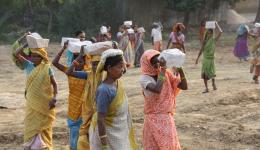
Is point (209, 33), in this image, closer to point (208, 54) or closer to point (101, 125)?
point (208, 54)

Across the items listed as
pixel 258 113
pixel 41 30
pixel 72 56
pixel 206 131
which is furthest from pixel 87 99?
pixel 41 30

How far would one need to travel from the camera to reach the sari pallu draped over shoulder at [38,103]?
6211 millimetres

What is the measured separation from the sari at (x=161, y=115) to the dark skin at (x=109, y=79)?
2.27ft

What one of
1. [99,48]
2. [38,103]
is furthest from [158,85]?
[38,103]

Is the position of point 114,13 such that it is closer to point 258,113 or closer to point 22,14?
point 22,14

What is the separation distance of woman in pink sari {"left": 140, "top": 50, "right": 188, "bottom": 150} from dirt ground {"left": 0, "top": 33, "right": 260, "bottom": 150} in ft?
7.64

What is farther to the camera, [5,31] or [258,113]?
[5,31]

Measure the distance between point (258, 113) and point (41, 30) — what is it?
21282 millimetres

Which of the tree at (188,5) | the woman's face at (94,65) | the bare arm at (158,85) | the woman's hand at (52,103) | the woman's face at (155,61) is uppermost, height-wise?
the woman's face at (155,61)

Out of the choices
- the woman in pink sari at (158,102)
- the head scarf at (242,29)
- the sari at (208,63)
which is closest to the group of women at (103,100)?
the woman in pink sari at (158,102)

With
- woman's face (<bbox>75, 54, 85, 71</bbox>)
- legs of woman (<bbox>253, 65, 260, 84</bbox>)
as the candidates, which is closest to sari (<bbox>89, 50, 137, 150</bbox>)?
woman's face (<bbox>75, 54, 85, 71</bbox>)

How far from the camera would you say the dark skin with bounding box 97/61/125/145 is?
4.41m

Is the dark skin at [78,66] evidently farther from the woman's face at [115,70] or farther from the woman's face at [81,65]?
the woman's face at [115,70]

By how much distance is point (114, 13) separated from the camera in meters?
28.4
